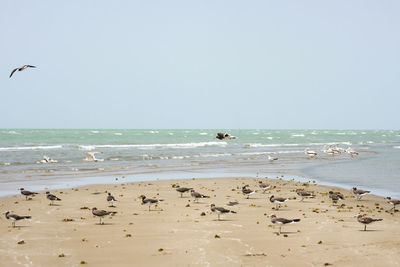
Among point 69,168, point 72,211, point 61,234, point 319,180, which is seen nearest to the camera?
point 61,234

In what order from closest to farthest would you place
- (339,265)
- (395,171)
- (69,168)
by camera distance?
1. (339,265)
2. (395,171)
3. (69,168)

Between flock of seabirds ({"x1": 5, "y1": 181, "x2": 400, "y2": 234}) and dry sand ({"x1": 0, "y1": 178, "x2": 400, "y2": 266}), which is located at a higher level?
flock of seabirds ({"x1": 5, "y1": 181, "x2": 400, "y2": 234})

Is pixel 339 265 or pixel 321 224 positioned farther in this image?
pixel 321 224

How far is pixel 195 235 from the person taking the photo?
45.5 ft

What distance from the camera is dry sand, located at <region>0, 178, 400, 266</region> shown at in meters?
11.4

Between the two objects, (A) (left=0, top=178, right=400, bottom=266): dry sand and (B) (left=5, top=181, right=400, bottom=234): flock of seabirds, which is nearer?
(A) (left=0, top=178, right=400, bottom=266): dry sand

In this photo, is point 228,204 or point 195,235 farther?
point 228,204

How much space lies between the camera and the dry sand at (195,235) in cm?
1140

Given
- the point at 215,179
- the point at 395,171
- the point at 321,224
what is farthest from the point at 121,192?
the point at 395,171

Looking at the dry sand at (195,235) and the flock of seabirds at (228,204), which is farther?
the flock of seabirds at (228,204)

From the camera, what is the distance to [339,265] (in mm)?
10867

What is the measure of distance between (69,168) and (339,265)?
29860 millimetres

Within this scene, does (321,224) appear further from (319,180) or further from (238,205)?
(319,180)

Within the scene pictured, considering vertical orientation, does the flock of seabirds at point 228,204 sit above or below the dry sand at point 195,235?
above
